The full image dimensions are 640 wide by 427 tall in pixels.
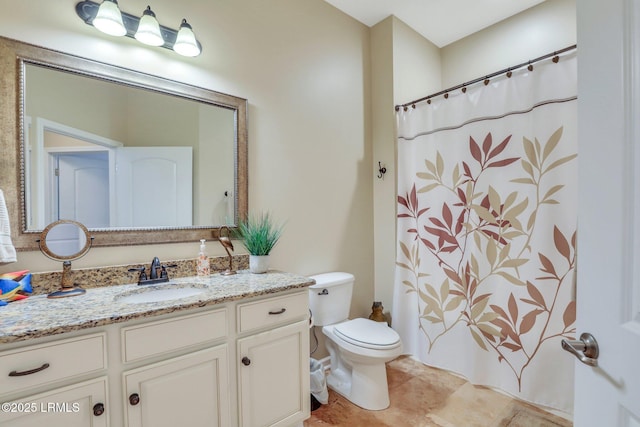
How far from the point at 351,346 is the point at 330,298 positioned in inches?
14.0

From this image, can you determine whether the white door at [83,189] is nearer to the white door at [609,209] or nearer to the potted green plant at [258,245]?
the potted green plant at [258,245]

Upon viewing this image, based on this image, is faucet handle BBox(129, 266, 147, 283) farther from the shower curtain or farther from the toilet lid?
the shower curtain

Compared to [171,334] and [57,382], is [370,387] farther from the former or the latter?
[57,382]

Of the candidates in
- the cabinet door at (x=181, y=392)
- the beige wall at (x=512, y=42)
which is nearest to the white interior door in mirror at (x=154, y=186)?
the cabinet door at (x=181, y=392)

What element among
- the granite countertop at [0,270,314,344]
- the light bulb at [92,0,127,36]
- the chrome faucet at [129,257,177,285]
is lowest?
the granite countertop at [0,270,314,344]

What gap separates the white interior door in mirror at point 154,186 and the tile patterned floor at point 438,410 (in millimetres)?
1403

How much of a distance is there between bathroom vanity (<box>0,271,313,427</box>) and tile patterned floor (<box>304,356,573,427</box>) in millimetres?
349

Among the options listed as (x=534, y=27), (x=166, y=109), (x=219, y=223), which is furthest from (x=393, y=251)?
(x=534, y=27)

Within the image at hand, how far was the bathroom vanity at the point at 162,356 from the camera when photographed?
883 millimetres

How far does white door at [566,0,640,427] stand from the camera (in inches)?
22.6

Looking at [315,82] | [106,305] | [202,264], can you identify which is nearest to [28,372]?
[106,305]

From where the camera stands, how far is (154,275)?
1459 mm

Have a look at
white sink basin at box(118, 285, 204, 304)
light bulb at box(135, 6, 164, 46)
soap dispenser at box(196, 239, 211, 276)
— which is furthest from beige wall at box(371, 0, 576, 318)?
light bulb at box(135, 6, 164, 46)

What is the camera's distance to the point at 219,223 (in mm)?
1767
